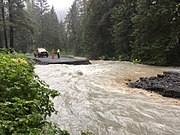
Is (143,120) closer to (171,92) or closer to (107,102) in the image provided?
(107,102)

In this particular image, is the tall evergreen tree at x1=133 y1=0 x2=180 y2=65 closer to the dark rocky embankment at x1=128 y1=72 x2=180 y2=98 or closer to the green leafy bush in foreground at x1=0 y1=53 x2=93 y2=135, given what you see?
the dark rocky embankment at x1=128 y1=72 x2=180 y2=98

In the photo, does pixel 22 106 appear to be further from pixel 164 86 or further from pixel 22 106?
pixel 164 86

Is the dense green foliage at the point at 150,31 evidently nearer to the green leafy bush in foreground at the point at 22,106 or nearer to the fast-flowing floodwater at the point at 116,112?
the fast-flowing floodwater at the point at 116,112

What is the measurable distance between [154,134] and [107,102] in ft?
9.59

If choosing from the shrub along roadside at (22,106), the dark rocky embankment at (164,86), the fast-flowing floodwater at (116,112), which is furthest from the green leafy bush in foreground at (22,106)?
the dark rocky embankment at (164,86)

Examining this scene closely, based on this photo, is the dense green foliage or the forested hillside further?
the forested hillside

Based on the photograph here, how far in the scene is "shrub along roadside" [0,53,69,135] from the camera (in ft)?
9.96

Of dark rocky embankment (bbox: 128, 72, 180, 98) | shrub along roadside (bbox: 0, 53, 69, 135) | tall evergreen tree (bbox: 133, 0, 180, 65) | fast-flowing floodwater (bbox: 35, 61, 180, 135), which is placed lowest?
fast-flowing floodwater (bbox: 35, 61, 180, 135)

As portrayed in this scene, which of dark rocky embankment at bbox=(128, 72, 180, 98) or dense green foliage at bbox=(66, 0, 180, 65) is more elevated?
dense green foliage at bbox=(66, 0, 180, 65)

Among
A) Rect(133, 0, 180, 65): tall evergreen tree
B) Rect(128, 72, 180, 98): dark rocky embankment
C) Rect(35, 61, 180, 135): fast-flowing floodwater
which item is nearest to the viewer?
Rect(35, 61, 180, 135): fast-flowing floodwater

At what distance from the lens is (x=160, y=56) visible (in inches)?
850

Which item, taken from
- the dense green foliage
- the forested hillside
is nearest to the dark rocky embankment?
the dense green foliage

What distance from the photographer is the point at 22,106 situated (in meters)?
3.62

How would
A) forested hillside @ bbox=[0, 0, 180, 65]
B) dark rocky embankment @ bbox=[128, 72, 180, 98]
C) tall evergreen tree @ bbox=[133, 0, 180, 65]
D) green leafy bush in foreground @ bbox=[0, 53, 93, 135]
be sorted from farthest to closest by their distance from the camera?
forested hillside @ bbox=[0, 0, 180, 65], tall evergreen tree @ bbox=[133, 0, 180, 65], dark rocky embankment @ bbox=[128, 72, 180, 98], green leafy bush in foreground @ bbox=[0, 53, 93, 135]
